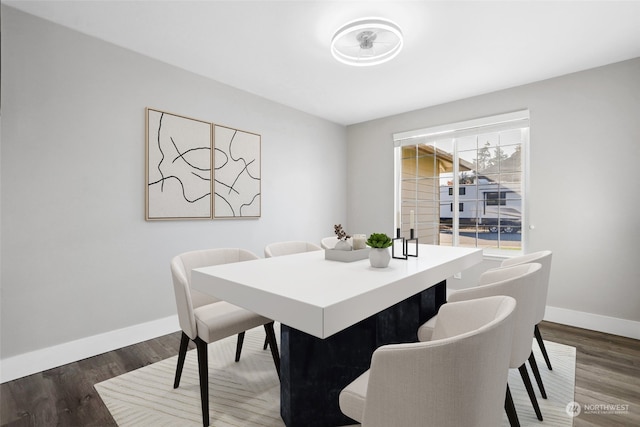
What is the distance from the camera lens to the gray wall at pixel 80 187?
206cm

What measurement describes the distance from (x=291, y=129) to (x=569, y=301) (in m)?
3.57

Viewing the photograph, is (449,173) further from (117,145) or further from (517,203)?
(117,145)

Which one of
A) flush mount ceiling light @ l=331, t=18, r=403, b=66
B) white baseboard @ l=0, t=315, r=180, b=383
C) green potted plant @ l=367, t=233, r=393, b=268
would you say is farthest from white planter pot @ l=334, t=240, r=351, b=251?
white baseboard @ l=0, t=315, r=180, b=383

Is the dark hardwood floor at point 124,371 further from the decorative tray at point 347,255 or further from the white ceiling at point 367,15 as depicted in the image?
the white ceiling at point 367,15

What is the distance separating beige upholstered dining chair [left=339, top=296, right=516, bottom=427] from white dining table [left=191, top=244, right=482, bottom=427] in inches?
8.6

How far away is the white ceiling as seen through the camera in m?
2.04

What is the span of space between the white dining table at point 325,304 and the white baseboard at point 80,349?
1.55m

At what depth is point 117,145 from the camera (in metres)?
2.50

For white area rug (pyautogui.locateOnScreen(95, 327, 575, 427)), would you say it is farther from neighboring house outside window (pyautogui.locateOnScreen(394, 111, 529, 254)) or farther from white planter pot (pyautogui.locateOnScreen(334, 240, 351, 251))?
neighboring house outside window (pyautogui.locateOnScreen(394, 111, 529, 254))

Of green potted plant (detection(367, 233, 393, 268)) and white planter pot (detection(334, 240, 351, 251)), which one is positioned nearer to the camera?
green potted plant (detection(367, 233, 393, 268))

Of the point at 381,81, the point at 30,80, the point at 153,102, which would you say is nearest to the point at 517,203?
the point at 381,81

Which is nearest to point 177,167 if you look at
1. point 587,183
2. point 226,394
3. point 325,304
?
point 226,394

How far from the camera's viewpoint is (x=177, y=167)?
284cm

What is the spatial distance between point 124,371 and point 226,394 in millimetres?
833
